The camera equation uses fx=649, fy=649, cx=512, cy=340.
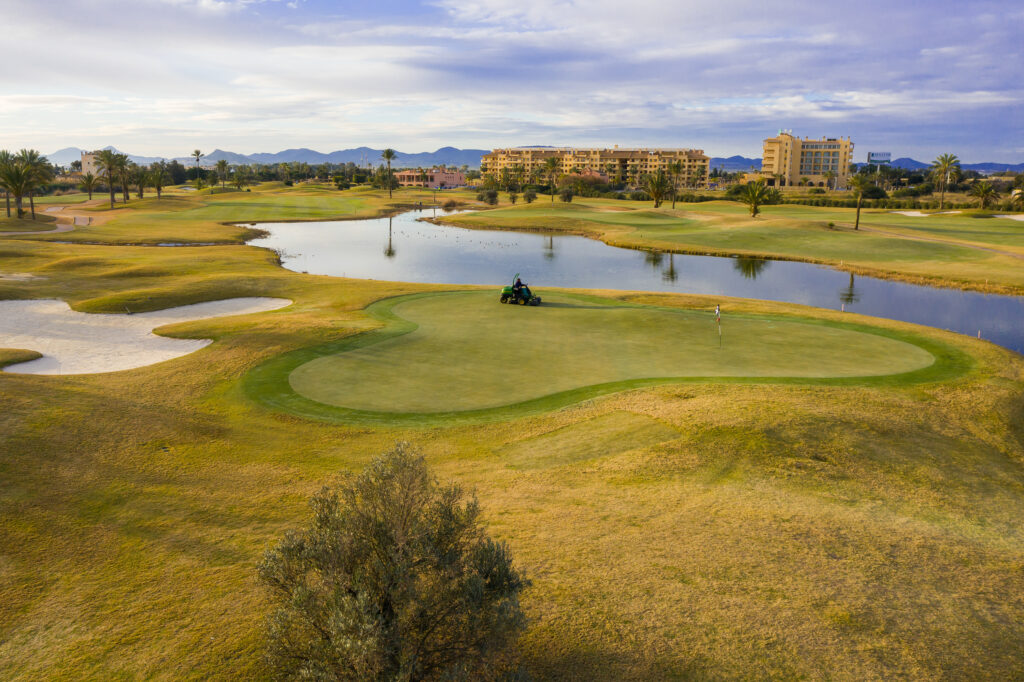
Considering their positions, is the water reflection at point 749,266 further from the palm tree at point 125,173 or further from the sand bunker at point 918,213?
the palm tree at point 125,173

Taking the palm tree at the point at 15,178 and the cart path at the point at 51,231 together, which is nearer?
the cart path at the point at 51,231

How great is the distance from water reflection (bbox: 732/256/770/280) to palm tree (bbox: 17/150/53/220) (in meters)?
81.9

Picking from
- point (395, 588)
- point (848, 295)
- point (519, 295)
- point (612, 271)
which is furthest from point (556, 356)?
point (612, 271)

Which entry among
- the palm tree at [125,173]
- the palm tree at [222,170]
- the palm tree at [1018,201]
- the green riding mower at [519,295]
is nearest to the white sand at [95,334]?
the green riding mower at [519,295]

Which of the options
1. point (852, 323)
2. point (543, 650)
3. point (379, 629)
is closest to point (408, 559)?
point (379, 629)

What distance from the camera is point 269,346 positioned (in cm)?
2641

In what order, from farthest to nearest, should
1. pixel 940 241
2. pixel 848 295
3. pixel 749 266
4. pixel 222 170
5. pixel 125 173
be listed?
pixel 222 170 < pixel 125 173 < pixel 940 241 < pixel 749 266 < pixel 848 295

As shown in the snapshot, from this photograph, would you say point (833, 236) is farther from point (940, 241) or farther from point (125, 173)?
point (125, 173)

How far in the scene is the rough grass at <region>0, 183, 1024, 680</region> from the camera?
29.1 feet

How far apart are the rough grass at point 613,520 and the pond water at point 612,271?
27.3 m

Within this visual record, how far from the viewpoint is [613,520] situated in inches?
493

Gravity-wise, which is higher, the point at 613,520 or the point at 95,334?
the point at 95,334

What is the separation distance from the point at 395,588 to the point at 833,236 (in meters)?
85.0

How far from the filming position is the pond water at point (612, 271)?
47037 millimetres
